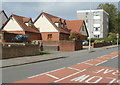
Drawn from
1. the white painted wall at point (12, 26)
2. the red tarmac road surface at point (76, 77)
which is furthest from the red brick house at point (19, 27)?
the red tarmac road surface at point (76, 77)

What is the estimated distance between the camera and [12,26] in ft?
134

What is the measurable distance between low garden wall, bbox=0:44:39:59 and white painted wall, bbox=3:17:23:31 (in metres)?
19.2

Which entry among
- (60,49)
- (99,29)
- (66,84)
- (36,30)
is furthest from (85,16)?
(66,84)

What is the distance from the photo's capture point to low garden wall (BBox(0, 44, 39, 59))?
55.5 ft

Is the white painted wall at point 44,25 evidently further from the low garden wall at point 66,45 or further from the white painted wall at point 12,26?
the low garden wall at point 66,45

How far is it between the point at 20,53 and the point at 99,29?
2297 inches

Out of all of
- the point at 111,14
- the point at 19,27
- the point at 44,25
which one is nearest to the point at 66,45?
the point at 19,27

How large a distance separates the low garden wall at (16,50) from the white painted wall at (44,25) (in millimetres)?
22705

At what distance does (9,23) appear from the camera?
41.2m

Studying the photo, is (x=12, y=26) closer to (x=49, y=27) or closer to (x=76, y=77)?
(x=49, y=27)

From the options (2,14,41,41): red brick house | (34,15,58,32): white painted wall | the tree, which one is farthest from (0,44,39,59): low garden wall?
the tree

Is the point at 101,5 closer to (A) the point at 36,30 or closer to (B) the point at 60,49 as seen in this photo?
(A) the point at 36,30

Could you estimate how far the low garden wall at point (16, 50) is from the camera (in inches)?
666

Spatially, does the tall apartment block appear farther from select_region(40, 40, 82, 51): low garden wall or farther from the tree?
select_region(40, 40, 82, 51): low garden wall
